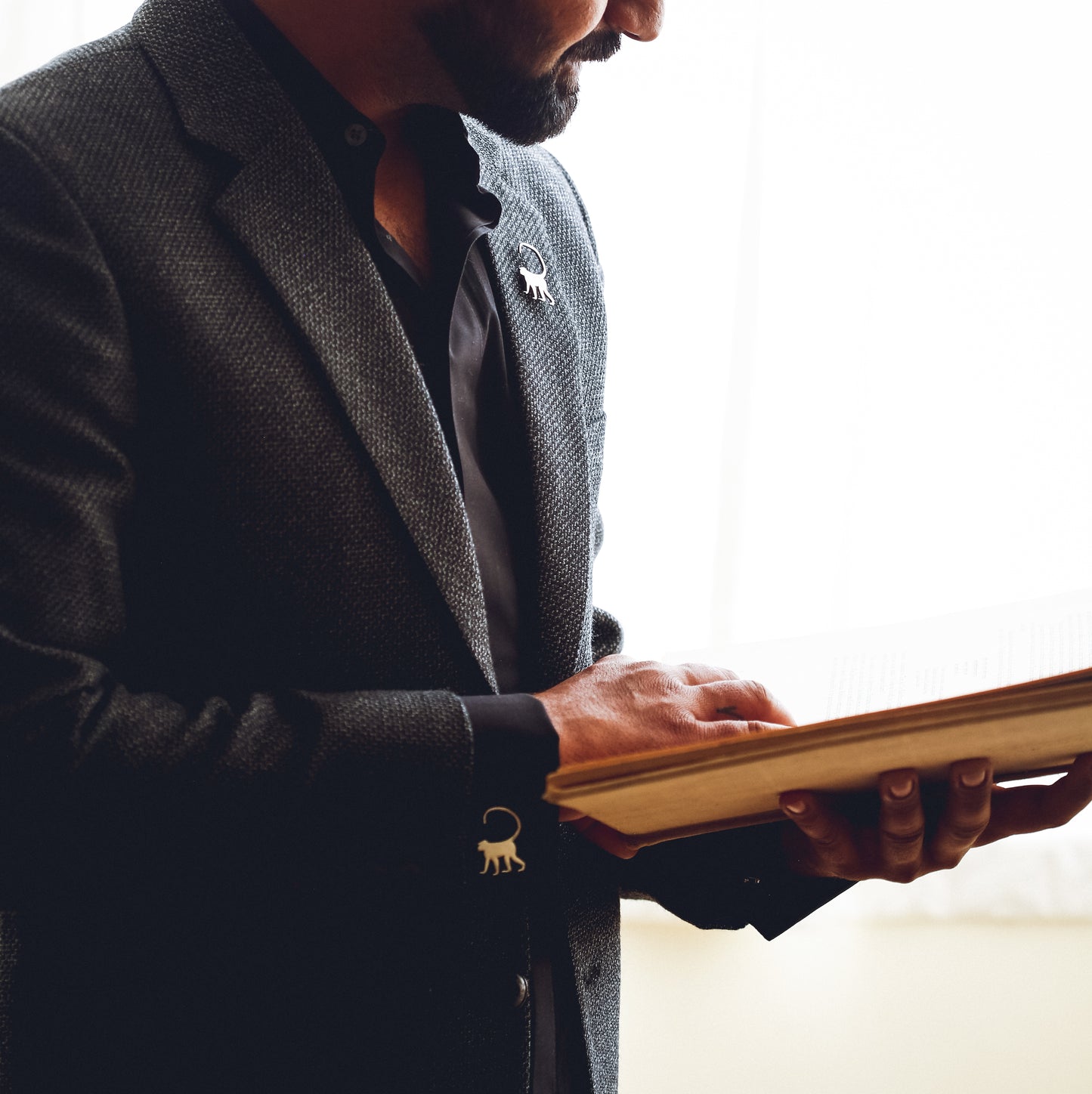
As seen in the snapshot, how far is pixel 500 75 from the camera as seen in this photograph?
0.96 meters

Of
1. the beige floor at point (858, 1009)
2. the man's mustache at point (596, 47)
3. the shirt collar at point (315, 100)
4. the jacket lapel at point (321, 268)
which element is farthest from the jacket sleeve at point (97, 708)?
the beige floor at point (858, 1009)

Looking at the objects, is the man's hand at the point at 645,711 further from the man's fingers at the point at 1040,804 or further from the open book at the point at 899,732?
the man's fingers at the point at 1040,804

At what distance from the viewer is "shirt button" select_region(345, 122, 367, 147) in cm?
92

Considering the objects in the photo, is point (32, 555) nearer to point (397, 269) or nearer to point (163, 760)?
point (163, 760)

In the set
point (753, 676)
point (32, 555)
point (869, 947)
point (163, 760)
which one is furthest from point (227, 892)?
point (869, 947)

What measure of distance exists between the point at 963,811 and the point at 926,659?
0.33 ft

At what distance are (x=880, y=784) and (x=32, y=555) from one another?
0.54 m

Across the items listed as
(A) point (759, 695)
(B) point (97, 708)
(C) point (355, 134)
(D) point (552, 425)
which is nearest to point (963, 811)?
(A) point (759, 695)

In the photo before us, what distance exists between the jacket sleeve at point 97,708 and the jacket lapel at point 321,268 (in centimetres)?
11

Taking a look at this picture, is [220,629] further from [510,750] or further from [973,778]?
[973,778]

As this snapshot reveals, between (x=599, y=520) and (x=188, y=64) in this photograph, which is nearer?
(x=188, y=64)

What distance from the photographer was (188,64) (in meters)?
0.85

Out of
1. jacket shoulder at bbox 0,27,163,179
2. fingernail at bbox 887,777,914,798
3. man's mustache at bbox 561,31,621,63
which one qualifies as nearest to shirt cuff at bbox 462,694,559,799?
fingernail at bbox 887,777,914,798

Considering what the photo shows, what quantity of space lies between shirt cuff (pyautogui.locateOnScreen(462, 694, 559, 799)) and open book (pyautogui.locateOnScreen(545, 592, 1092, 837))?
7 cm
